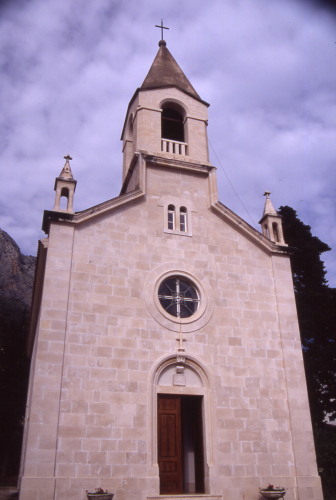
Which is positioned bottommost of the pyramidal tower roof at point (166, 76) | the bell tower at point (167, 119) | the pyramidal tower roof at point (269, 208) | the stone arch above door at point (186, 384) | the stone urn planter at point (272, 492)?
the stone urn planter at point (272, 492)

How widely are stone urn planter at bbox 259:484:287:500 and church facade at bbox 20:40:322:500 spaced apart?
18.2 inches

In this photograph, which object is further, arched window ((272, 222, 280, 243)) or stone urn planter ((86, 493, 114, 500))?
arched window ((272, 222, 280, 243))

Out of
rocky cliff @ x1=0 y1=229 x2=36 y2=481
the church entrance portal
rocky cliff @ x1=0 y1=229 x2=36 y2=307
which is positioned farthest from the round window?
rocky cliff @ x1=0 y1=229 x2=36 y2=307

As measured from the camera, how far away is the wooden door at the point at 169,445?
43.2 feet

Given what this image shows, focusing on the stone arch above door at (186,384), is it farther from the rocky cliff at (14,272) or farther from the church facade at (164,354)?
the rocky cliff at (14,272)

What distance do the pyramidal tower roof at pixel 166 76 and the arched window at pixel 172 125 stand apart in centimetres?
111

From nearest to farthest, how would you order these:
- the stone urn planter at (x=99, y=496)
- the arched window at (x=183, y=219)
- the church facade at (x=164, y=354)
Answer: the stone urn planter at (x=99, y=496) < the church facade at (x=164, y=354) < the arched window at (x=183, y=219)

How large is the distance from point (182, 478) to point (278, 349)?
5.36 m

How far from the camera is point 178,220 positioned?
17000 millimetres

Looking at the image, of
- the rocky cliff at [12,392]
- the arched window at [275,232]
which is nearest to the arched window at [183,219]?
the arched window at [275,232]

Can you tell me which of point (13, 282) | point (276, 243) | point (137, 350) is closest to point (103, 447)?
point (137, 350)

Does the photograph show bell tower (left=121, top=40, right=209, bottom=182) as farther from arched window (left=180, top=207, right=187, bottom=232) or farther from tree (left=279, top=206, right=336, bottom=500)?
tree (left=279, top=206, right=336, bottom=500)

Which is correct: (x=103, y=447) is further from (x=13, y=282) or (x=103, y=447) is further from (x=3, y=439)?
(x=13, y=282)

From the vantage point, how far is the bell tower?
18.9 m
